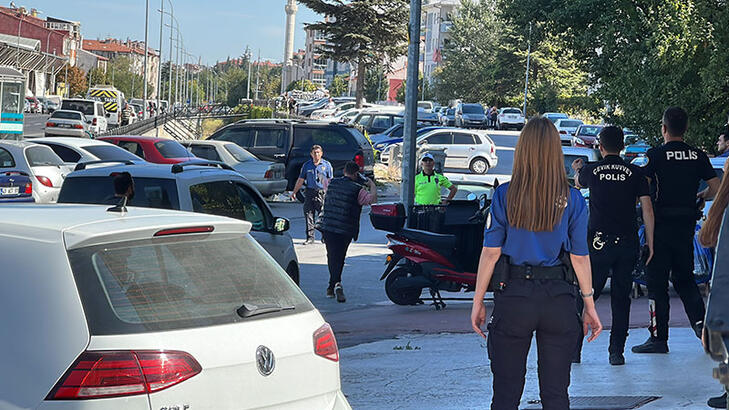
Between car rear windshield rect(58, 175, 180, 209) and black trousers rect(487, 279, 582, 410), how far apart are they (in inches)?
185

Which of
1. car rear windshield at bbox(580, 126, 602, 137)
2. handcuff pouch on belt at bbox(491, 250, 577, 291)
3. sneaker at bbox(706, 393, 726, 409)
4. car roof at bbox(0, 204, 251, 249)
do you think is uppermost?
car rear windshield at bbox(580, 126, 602, 137)

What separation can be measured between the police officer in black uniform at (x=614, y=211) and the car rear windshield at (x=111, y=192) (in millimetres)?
3721

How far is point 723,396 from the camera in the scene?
6.60m

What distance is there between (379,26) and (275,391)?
54225 mm

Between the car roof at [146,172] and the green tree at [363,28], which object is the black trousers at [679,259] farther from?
the green tree at [363,28]

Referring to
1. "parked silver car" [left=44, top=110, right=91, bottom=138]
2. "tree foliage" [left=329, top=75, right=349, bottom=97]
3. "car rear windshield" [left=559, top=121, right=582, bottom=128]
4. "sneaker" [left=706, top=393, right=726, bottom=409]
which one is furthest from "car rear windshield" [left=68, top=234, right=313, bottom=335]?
"tree foliage" [left=329, top=75, right=349, bottom=97]

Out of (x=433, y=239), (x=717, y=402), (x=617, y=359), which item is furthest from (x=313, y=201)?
(x=717, y=402)

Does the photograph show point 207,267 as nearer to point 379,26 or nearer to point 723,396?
point 723,396

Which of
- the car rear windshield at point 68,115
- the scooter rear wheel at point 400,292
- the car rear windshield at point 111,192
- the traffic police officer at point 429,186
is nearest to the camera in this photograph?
the car rear windshield at point 111,192

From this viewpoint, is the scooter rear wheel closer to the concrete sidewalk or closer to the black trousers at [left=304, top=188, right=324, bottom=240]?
the concrete sidewalk

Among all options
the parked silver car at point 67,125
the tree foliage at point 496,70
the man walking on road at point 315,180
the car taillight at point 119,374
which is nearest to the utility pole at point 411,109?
the man walking on road at point 315,180

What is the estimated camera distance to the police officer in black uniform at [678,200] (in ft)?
26.4

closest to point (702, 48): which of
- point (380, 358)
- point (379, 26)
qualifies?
point (380, 358)

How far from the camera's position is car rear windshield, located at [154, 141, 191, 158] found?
24125 millimetres
